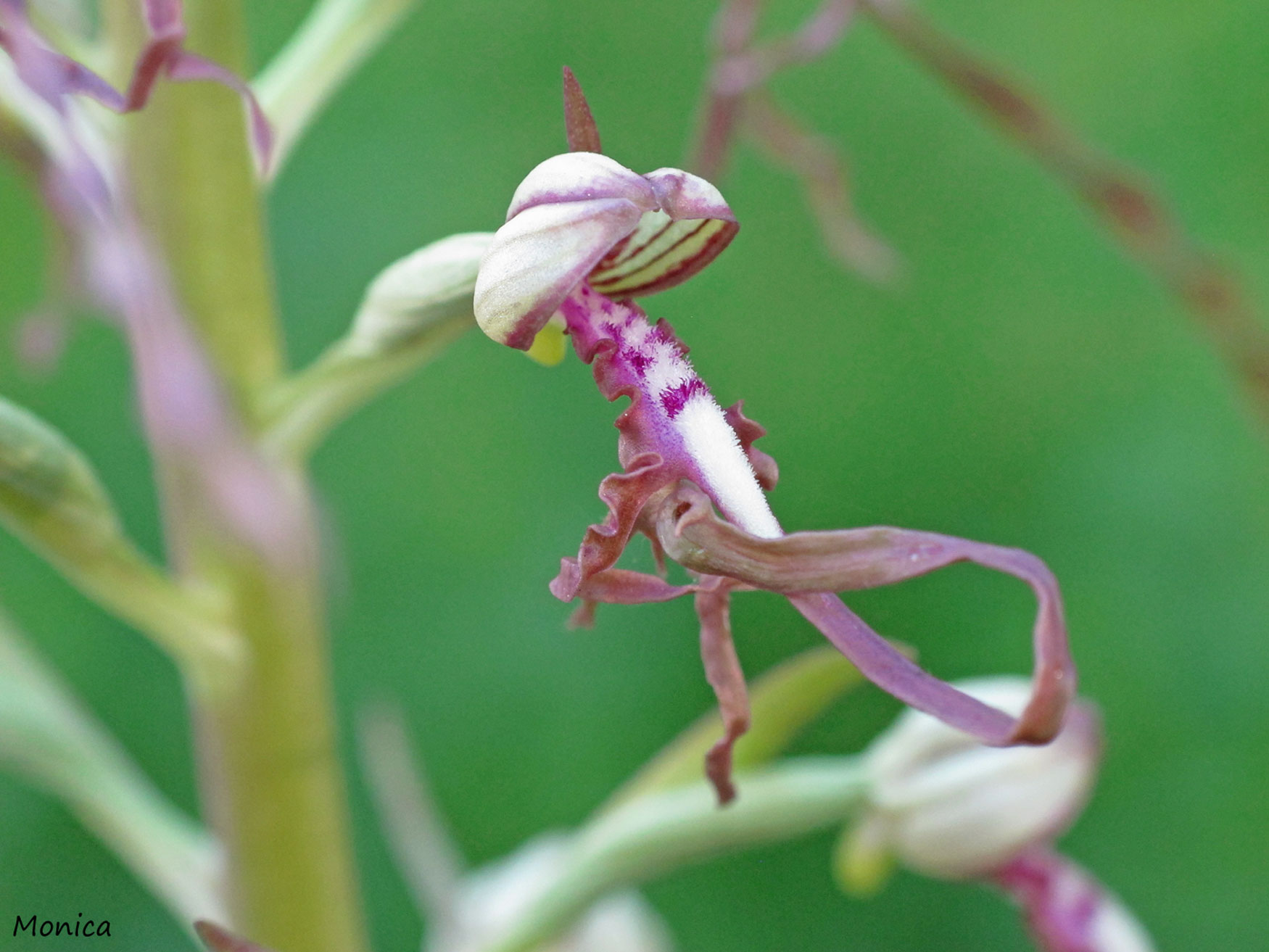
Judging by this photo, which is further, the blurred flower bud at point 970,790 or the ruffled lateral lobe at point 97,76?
the blurred flower bud at point 970,790

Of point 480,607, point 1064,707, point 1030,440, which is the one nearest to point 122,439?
point 480,607

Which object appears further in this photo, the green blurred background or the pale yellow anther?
the green blurred background

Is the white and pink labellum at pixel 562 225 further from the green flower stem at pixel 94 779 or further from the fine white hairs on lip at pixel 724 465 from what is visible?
the green flower stem at pixel 94 779

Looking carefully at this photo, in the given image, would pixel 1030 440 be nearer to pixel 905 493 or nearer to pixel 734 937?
pixel 905 493

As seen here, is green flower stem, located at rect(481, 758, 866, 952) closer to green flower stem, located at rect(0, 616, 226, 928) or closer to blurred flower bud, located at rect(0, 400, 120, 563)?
green flower stem, located at rect(0, 616, 226, 928)

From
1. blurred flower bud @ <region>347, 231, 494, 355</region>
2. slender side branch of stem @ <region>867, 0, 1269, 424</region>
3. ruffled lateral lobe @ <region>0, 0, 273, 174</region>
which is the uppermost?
ruffled lateral lobe @ <region>0, 0, 273, 174</region>

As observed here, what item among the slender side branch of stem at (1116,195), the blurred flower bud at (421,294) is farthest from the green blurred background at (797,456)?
the blurred flower bud at (421,294)

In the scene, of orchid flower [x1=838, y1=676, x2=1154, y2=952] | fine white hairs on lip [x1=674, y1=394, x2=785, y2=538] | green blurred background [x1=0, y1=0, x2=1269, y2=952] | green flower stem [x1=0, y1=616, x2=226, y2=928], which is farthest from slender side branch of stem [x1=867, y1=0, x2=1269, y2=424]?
green blurred background [x1=0, y1=0, x2=1269, y2=952]

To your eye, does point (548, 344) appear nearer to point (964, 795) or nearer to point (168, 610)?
point (168, 610)
